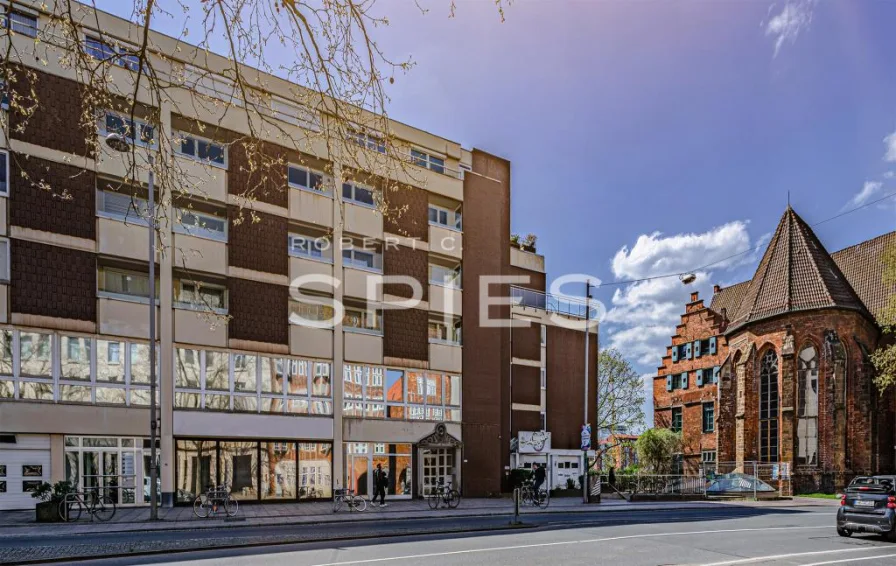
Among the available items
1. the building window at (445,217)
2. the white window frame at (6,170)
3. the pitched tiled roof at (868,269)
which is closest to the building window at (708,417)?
the pitched tiled roof at (868,269)

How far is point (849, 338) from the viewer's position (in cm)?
4038

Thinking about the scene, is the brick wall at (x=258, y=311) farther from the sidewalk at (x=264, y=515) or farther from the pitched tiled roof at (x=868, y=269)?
the pitched tiled roof at (x=868, y=269)

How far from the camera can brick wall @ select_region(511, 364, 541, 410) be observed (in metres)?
35.4

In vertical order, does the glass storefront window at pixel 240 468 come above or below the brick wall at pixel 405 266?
below

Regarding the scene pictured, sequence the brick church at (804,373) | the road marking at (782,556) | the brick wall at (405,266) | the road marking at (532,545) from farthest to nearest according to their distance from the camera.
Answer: the brick church at (804,373)
the brick wall at (405,266)
the road marking at (782,556)
the road marking at (532,545)

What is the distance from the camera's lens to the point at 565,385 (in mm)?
38031

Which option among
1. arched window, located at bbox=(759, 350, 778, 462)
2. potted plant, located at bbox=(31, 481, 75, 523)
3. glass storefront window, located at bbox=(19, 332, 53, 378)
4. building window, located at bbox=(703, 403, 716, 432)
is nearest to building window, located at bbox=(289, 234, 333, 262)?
glass storefront window, located at bbox=(19, 332, 53, 378)

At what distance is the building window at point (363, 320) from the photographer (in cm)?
2819

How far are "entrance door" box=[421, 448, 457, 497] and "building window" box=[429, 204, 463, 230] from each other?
10714 mm

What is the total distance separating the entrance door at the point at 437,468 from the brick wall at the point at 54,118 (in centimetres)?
1861

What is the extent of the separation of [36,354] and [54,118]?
775 cm

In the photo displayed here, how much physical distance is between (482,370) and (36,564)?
74.4 feet

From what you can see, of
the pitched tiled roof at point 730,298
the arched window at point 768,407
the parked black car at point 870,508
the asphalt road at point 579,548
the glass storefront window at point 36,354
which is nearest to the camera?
the asphalt road at point 579,548

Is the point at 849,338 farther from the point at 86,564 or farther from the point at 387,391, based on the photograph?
the point at 86,564
